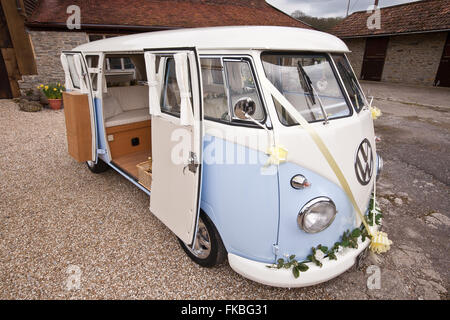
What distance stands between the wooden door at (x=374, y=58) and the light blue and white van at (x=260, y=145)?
18.5 m

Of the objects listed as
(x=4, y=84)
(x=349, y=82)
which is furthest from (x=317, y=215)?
(x=4, y=84)

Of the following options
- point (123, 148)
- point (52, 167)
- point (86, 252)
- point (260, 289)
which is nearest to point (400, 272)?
point (260, 289)

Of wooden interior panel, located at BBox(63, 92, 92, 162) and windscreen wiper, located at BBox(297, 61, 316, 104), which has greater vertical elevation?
windscreen wiper, located at BBox(297, 61, 316, 104)

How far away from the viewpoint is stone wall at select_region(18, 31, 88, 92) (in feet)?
33.1

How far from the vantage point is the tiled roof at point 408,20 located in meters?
14.7

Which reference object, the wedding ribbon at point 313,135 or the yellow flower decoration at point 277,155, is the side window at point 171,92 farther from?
the yellow flower decoration at point 277,155

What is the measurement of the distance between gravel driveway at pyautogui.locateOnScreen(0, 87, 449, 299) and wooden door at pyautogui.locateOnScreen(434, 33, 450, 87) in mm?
14271

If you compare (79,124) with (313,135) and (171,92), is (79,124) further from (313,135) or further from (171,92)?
(313,135)

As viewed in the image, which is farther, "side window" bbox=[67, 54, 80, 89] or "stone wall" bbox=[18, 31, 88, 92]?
"stone wall" bbox=[18, 31, 88, 92]

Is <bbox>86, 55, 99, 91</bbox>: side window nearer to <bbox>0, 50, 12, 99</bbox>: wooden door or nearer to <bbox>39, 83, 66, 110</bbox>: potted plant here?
<bbox>39, 83, 66, 110</bbox>: potted plant

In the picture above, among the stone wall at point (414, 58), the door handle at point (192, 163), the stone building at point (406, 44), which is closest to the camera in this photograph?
the door handle at point (192, 163)

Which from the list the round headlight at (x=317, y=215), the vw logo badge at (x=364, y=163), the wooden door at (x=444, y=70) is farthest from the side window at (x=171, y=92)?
the wooden door at (x=444, y=70)

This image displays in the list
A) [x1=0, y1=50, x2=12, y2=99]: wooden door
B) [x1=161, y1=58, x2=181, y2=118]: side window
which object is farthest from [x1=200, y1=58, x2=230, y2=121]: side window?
[x1=0, y1=50, x2=12, y2=99]: wooden door
